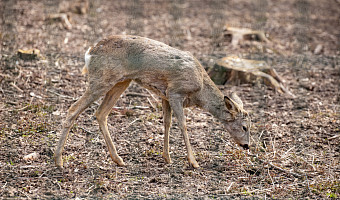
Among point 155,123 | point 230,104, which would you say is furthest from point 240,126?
point 155,123

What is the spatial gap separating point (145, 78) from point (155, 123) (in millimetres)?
1673

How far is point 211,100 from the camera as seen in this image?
5762mm

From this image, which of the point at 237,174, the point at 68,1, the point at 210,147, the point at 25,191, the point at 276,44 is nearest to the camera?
the point at 25,191

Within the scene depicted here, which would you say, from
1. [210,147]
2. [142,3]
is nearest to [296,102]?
[210,147]

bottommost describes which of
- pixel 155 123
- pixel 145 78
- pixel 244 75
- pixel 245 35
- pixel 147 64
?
pixel 155 123

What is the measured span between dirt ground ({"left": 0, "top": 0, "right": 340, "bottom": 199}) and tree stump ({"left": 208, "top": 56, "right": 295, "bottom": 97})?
147 mm

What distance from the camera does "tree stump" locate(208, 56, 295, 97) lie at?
8.52 m

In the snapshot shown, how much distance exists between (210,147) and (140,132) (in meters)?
1.07

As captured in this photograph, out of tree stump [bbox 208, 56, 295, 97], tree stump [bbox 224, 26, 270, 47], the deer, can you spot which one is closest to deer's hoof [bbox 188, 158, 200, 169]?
the deer

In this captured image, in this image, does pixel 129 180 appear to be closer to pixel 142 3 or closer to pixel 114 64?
pixel 114 64

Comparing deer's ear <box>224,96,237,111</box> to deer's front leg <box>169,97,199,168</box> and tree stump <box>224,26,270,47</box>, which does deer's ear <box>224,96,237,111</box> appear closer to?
deer's front leg <box>169,97,199,168</box>

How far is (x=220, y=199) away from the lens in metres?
4.87

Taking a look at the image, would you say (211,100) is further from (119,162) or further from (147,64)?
(119,162)

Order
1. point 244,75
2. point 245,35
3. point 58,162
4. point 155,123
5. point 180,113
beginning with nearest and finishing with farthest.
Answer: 1. point 58,162
2. point 180,113
3. point 155,123
4. point 244,75
5. point 245,35
